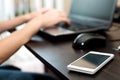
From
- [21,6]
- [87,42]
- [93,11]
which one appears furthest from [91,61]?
[21,6]

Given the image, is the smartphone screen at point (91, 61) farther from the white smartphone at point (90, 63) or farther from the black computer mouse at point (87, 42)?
the black computer mouse at point (87, 42)

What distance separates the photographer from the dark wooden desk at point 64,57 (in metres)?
0.55

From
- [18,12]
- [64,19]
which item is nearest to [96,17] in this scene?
[64,19]

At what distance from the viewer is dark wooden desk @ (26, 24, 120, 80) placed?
0.55 meters

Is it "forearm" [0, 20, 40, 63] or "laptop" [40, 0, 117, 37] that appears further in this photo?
"laptop" [40, 0, 117, 37]

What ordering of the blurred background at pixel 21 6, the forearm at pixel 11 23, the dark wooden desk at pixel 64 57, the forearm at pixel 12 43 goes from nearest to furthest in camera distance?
the dark wooden desk at pixel 64 57, the forearm at pixel 12 43, the forearm at pixel 11 23, the blurred background at pixel 21 6

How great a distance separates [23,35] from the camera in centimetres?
83

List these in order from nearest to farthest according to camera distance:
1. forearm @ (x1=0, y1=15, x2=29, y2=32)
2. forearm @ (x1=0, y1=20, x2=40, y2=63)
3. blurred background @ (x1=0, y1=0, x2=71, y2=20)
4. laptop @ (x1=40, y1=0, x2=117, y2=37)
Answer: forearm @ (x1=0, y1=20, x2=40, y2=63) → laptop @ (x1=40, y1=0, x2=117, y2=37) → forearm @ (x1=0, y1=15, x2=29, y2=32) → blurred background @ (x1=0, y1=0, x2=71, y2=20)

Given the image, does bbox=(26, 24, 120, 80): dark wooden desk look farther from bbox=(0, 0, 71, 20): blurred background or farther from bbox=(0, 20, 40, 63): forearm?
bbox=(0, 0, 71, 20): blurred background

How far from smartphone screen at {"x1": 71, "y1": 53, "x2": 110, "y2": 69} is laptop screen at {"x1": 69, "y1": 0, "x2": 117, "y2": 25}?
0.44 metres

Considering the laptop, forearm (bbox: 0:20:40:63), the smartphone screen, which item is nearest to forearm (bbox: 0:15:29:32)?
the laptop

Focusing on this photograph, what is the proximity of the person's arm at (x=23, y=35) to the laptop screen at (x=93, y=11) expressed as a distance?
0.22m

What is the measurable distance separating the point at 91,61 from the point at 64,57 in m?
0.12

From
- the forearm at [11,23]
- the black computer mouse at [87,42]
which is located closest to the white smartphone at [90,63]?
the black computer mouse at [87,42]
